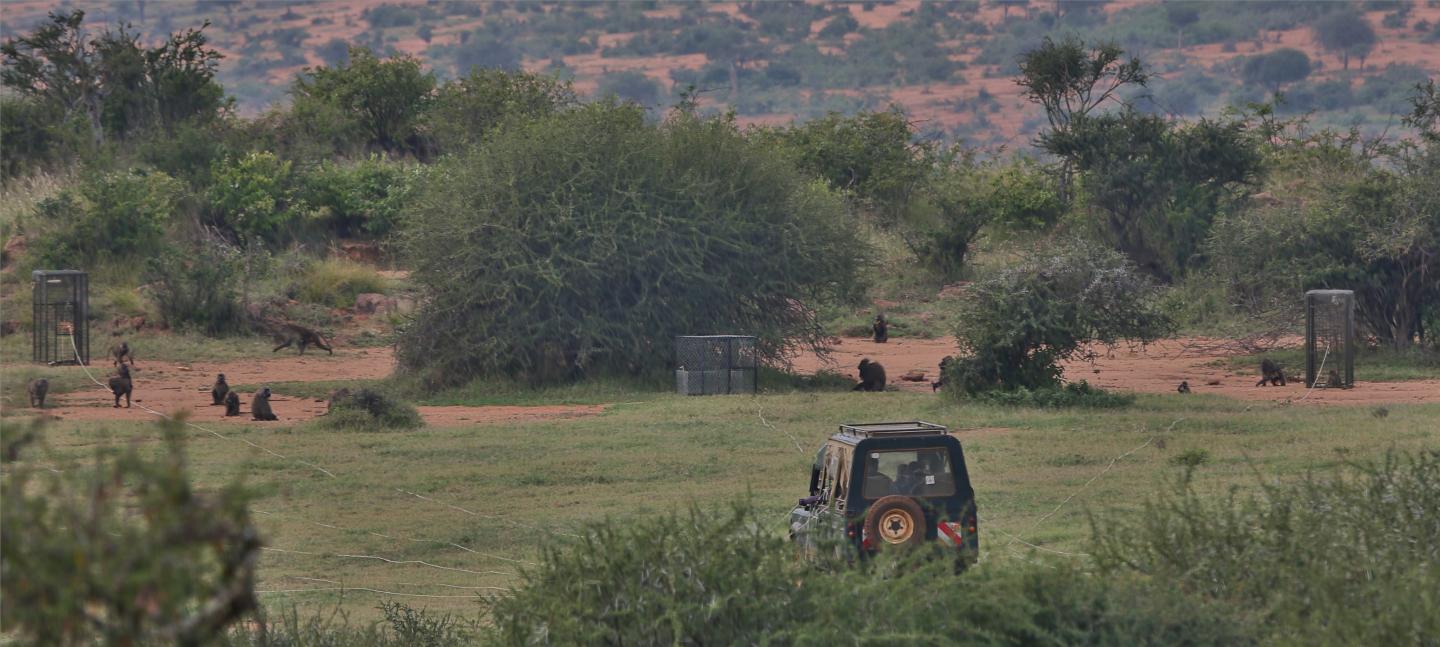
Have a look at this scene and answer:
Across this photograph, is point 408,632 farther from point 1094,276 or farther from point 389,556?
point 1094,276

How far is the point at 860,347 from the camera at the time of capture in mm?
31984

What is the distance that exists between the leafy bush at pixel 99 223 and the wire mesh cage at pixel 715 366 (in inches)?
613

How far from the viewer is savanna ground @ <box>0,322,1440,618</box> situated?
13.4m

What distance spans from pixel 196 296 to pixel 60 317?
3.17 m

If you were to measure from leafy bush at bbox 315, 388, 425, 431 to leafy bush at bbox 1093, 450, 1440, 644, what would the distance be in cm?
1346

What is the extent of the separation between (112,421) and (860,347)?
15.5m

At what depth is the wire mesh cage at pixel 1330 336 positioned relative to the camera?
23.8 m

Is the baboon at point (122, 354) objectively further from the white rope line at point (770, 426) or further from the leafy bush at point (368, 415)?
the white rope line at point (770, 426)

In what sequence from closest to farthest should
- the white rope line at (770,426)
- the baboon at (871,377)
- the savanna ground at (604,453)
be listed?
1. the savanna ground at (604,453)
2. the white rope line at (770,426)
3. the baboon at (871,377)

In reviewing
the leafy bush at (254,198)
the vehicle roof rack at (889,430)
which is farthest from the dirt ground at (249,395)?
the leafy bush at (254,198)

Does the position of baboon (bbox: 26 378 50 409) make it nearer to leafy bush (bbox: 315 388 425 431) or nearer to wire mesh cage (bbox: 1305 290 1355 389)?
leafy bush (bbox: 315 388 425 431)

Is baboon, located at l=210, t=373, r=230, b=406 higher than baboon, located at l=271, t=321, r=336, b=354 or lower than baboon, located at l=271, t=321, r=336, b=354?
lower

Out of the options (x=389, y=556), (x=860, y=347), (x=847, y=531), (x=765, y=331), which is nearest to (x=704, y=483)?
(x=389, y=556)

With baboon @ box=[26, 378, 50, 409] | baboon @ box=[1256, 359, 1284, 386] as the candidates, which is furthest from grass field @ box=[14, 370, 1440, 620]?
baboon @ box=[1256, 359, 1284, 386]
